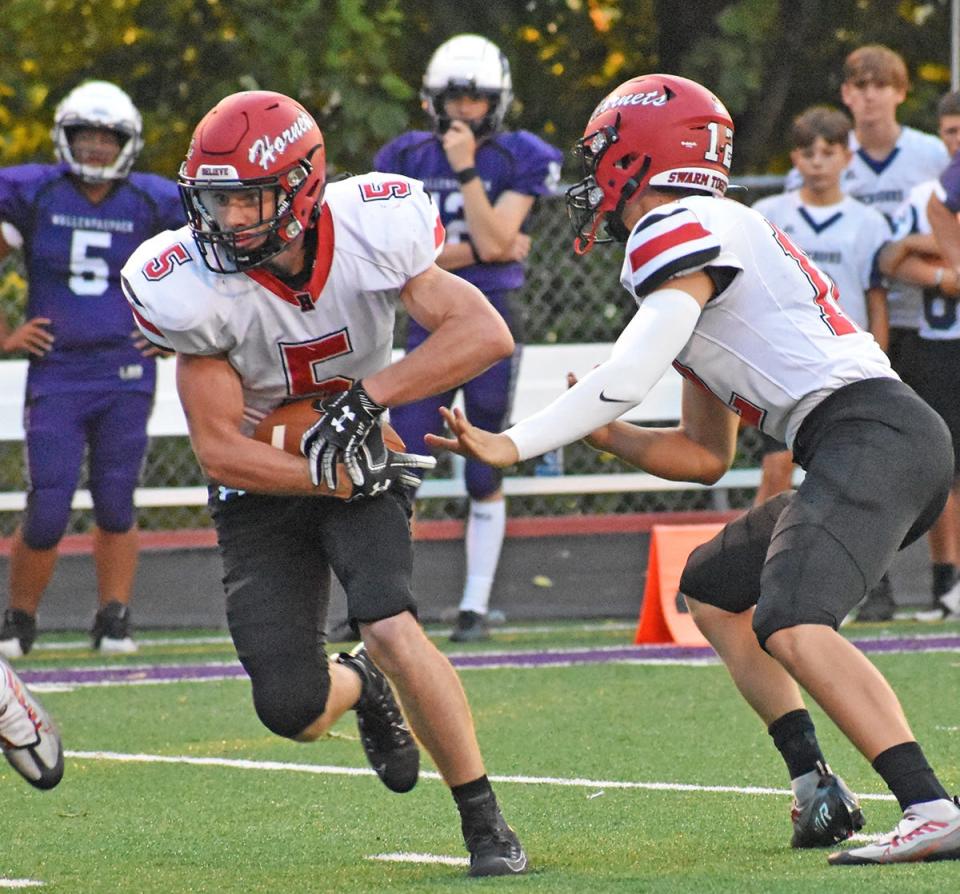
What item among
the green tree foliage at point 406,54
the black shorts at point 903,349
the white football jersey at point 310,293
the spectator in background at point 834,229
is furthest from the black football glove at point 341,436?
the green tree foliage at point 406,54

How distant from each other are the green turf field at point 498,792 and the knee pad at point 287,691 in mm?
268

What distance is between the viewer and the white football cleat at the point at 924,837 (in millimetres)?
3838

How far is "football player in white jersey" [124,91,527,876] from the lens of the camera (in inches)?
166

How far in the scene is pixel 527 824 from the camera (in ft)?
15.4

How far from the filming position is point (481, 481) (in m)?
8.33

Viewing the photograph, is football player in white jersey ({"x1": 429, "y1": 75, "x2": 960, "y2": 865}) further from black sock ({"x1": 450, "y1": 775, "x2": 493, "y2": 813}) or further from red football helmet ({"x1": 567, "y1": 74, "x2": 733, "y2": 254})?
black sock ({"x1": 450, "y1": 775, "x2": 493, "y2": 813})

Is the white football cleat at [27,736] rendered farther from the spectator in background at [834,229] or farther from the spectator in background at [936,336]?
the spectator in background at [936,336]

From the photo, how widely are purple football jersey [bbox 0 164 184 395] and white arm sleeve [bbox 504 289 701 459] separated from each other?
433 cm

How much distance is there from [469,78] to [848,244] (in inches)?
65.2

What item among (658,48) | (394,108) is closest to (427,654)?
(394,108)

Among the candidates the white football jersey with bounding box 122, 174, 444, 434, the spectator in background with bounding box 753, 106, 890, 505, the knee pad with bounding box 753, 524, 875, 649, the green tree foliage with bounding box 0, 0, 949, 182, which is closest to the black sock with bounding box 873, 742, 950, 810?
the knee pad with bounding box 753, 524, 875, 649

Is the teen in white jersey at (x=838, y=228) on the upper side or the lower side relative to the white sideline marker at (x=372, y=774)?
upper

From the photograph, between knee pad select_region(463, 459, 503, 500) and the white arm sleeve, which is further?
knee pad select_region(463, 459, 503, 500)

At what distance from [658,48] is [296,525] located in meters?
7.13
